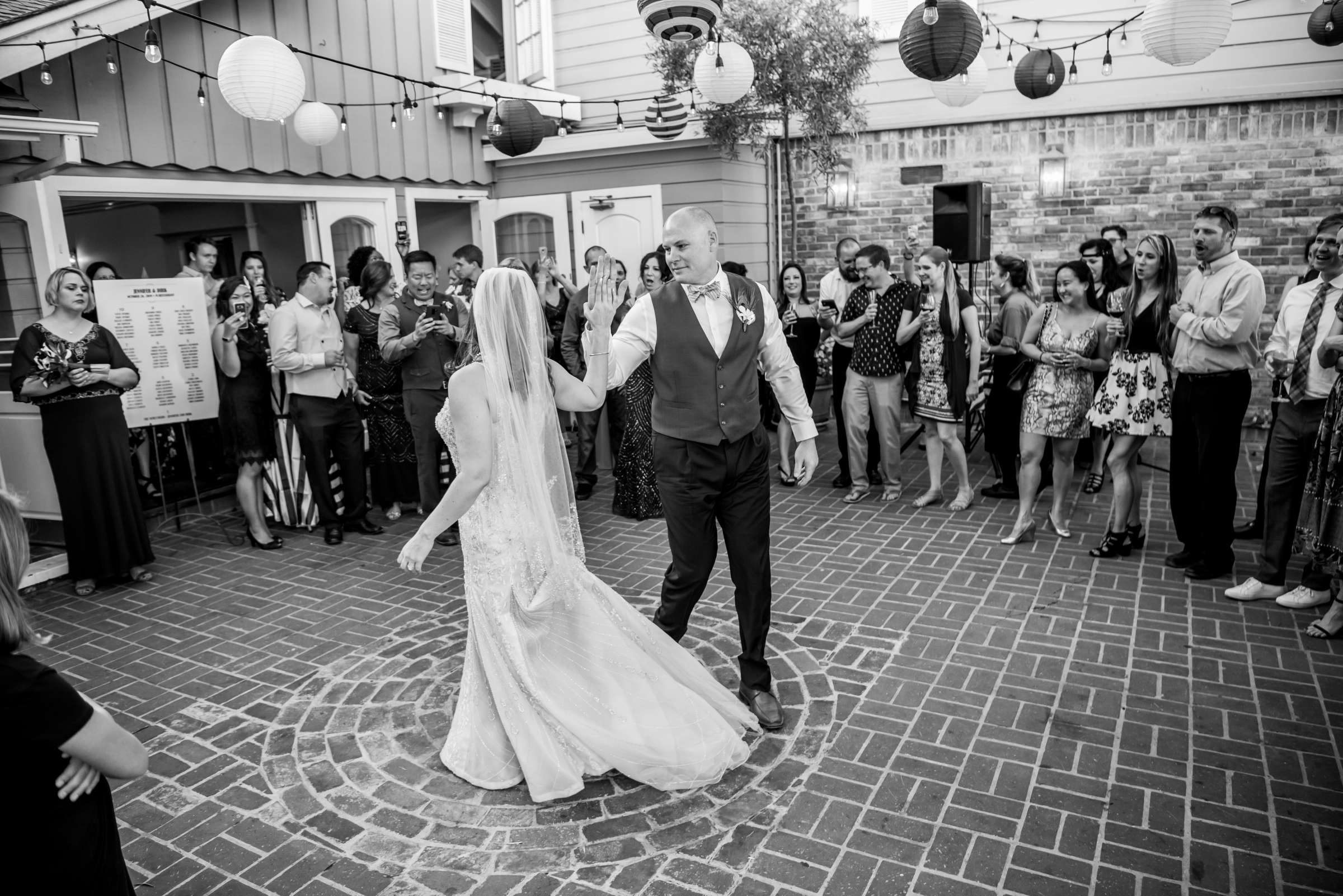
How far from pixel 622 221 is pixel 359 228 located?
300cm

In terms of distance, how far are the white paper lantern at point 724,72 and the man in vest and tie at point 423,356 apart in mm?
2578

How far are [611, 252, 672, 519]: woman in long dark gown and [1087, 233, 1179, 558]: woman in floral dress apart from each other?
3.06 meters

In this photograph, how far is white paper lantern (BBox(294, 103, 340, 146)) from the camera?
7.81 meters

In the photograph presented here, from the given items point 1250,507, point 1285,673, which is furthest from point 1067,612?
point 1250,507

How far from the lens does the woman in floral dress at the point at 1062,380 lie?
18.9 feet

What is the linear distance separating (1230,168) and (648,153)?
6.08 meters

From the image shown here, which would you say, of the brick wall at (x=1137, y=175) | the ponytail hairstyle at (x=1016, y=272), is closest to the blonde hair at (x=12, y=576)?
the ponytail hairstyle at (x=1016, y=272)

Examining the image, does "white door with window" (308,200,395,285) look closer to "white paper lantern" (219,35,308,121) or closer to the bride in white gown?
"white paper lantern" (219,35,308,121)

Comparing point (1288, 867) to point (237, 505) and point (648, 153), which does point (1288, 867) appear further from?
point (648, 153)

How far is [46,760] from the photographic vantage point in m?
1.79

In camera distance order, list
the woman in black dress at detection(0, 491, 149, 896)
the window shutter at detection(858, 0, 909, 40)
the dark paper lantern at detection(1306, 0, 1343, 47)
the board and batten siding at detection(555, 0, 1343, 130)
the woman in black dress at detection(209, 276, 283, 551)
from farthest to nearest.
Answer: the window shutter at detection(858, 0, 909, 40) → the board and batten siding at detection(555, 0, 1343, 130) → the woman in black dress at detection(209, 276, 283, 551) → the dark paper lantern at detection(1306, 0, 1343, 47) → the woman in black dress at detection(0, 491, 149, 896)

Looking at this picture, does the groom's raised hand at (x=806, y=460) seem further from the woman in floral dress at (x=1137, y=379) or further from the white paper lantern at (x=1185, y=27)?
the white paper lantern at (x=1185, y=27)

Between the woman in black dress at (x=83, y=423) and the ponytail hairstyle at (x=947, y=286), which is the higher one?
the ponytail hairstyle at (x=947, y=286)

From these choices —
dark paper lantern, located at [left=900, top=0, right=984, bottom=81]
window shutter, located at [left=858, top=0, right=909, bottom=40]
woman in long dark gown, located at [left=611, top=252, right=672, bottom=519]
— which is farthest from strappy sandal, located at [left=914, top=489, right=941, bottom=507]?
window shutter, located at [left=858, top=0, right=909, bottom=40]
